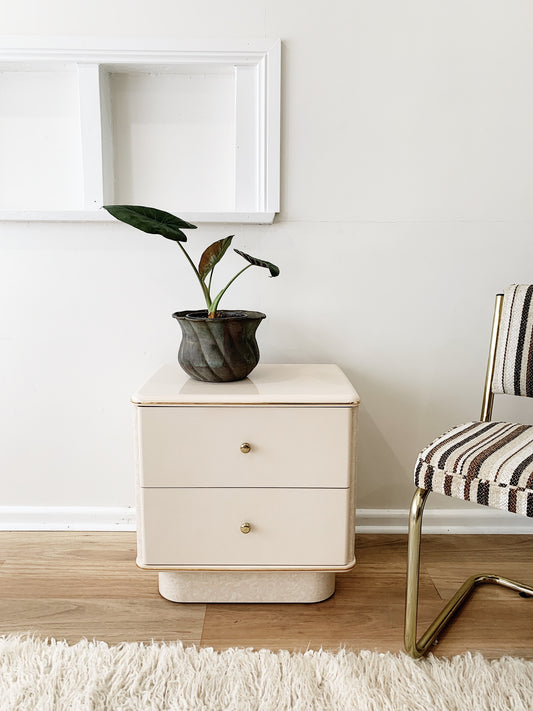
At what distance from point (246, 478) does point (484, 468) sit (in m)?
0.49

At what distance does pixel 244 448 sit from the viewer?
4.13 feet

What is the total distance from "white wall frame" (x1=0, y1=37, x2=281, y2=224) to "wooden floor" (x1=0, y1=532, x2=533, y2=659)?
0.90 meters

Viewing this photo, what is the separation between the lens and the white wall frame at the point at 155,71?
151 cm

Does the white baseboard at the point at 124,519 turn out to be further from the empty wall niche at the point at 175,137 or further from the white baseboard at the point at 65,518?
the empty wall niche at the point at 175,137

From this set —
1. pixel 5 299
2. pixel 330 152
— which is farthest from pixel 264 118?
pixel 5 299

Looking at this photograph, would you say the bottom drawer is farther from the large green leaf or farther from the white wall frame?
the white wall frame

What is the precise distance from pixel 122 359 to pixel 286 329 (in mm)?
466

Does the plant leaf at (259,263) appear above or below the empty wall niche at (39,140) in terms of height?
below

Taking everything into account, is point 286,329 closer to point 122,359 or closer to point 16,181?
point 122,359

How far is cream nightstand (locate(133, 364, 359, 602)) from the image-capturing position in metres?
1.25

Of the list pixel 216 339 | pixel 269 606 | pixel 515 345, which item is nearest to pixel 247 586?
pixel 269 606

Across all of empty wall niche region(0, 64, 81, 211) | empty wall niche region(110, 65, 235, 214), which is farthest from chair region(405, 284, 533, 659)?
empty wall niche region(0, 64, 81, 211)

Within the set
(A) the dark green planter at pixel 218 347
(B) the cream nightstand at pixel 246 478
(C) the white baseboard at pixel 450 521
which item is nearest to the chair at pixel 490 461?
(B) the cream nightstand at pixel 246 478

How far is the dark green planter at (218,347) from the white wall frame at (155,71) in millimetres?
362
